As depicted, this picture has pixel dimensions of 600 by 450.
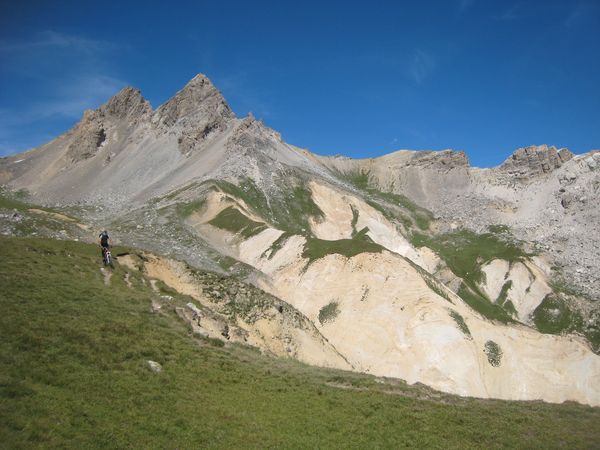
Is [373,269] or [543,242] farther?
[543,242]

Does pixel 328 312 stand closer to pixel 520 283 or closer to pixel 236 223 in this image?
pixel 236 223

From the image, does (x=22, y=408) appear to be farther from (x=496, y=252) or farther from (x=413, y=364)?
(x=496, y=252)

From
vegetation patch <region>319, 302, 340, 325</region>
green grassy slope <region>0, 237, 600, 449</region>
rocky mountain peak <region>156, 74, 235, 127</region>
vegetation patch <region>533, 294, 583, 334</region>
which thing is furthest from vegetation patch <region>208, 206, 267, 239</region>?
rocky mountain peak <region>156, 74, 235, 127</region>

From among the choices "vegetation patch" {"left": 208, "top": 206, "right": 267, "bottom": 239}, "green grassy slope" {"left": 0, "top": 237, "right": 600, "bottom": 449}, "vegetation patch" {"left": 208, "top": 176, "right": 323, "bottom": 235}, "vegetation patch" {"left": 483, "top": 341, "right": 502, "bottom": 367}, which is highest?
"vegetation patch" {"left": 208, "top": 176, "right": 323, "bottom": 235}

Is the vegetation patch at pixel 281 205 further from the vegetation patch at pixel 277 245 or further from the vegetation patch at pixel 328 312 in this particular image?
the vegetation patch at pixel 328 312

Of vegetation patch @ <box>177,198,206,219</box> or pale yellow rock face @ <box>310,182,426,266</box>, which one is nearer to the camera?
vegetation patch @ <box>177,198,206,219</box>

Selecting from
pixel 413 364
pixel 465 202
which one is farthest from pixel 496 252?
pixel 413 364

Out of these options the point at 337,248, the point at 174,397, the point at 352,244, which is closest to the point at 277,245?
the point at 337,248

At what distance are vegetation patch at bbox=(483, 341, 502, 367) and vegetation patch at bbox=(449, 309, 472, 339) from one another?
2.78 metres

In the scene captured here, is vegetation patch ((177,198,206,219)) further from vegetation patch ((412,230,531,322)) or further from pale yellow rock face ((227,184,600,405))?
vegetation patch ((412,230,531,322))

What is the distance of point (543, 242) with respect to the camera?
157 meters

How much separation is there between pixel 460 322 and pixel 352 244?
22.0 meters

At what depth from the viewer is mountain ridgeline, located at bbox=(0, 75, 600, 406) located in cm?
5447

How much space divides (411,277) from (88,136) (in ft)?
524
